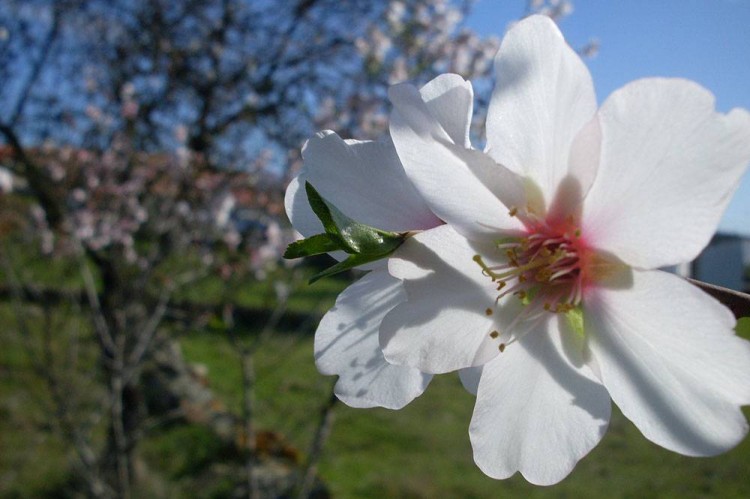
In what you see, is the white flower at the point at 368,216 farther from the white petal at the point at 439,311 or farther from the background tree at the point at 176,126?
the background tree at the point at 176,126

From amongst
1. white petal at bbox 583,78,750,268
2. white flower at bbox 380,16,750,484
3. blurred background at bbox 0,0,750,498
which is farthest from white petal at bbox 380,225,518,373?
blurred background at bbox 0,0,750,498

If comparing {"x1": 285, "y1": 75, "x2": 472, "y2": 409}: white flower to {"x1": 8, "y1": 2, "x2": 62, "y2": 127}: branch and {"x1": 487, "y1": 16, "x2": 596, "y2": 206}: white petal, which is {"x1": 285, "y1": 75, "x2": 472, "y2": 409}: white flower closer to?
{"x1": 487, "y1": 16, "x2": 596, "y2": 206}: white petal

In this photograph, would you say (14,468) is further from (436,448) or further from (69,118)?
(436,448)

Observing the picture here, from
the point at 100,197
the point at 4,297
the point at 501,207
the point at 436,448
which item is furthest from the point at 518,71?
the point at 4,297

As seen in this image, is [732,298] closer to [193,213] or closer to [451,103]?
[451,103]

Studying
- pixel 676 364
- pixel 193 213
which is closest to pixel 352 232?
pixel 676 364

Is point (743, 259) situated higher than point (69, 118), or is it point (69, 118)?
point (69, 118)
